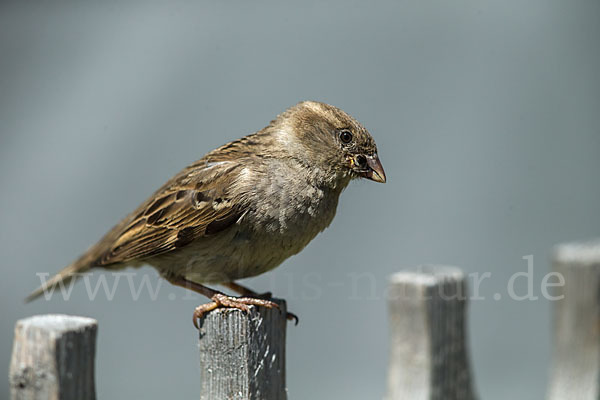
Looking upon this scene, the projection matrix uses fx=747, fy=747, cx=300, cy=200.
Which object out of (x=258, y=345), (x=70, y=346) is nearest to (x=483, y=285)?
(x=258, y=345)

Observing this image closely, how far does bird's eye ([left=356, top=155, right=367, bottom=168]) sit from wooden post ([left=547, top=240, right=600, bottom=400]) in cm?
102

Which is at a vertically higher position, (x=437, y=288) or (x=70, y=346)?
(x=437, y=288)

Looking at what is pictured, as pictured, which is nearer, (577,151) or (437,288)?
(437,288)

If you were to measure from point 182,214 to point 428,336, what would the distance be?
1233 mm

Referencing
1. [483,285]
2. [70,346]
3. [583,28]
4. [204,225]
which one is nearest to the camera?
[70,346]

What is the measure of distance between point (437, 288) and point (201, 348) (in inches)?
39.5

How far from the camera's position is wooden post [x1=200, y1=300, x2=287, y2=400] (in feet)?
8.09

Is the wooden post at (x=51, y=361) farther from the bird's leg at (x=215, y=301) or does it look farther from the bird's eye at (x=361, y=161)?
the bird's eye at (x=361, y=161)

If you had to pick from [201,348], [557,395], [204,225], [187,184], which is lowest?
[557,395]

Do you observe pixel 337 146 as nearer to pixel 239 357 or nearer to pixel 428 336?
pixel 428 336

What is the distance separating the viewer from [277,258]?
3312 mm

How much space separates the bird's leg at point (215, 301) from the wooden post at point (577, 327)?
59.8 inches

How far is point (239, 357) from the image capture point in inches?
97.5

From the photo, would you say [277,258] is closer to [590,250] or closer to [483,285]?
[590,250]
